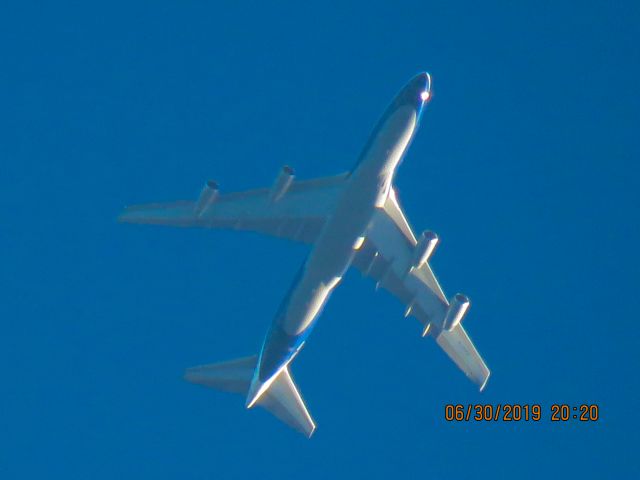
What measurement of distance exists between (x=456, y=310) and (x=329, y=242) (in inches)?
355

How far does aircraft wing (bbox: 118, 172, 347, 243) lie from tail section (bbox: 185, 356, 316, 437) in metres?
7.66

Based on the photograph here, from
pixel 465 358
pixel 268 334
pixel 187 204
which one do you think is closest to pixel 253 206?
pixel 187 204

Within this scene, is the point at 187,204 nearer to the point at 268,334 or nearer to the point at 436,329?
the point at 268,334

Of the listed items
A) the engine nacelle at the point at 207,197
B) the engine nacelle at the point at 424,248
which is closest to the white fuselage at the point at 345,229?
the engine nacelle at the point at 424,248

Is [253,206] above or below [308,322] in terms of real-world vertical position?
above

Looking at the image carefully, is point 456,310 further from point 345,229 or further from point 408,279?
point 345,229

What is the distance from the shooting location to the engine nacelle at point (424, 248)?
2008 inches

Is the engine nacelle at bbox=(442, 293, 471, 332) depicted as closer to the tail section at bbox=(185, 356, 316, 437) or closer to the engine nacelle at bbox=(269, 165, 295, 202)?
the tail section at bbox=(185, 356, 316, 437)

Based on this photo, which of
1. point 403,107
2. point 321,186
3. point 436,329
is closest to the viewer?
point 403,107

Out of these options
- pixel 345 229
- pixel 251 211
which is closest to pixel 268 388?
pixel 251 211

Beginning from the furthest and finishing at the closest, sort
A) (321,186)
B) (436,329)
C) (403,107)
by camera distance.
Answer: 1. (436,329)
2. (321,186)
3. (403,107)

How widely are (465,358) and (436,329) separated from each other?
258cm

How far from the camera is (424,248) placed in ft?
168

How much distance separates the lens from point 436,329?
179 ft
